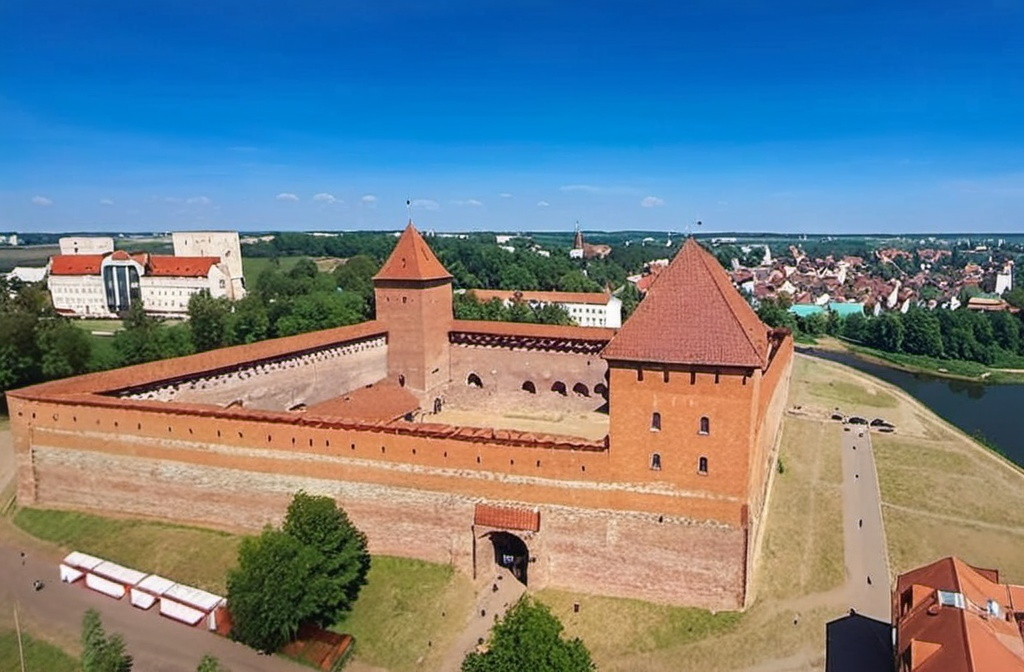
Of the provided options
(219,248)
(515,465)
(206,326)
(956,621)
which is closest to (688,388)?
(515,465)

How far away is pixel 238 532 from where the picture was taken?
22844 mm

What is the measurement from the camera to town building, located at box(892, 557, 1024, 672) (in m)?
13.9

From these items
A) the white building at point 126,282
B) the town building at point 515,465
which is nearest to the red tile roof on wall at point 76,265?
the white building at point 126,282

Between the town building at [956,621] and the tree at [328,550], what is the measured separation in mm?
14179

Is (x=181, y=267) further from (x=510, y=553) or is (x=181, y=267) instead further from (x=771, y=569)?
(x=771, y=569)

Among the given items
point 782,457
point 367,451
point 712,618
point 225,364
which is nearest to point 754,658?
point 712,618

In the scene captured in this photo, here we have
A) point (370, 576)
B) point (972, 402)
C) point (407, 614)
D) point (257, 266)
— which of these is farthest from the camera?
point (257, 266)

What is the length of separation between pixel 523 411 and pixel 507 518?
54.1ft

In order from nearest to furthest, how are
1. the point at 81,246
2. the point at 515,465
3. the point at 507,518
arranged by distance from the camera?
the point at 515,465, the point at 507,518, the point at 81,246

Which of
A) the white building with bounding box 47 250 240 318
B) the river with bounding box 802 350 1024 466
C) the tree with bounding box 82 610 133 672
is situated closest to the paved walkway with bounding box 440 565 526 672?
the tree with bounding box 82 610 133 672

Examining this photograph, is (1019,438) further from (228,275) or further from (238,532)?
(228,275)

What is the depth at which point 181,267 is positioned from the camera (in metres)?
77.1

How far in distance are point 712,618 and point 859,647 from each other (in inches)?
151

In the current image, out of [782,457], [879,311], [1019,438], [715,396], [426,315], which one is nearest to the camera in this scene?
[715,396]
